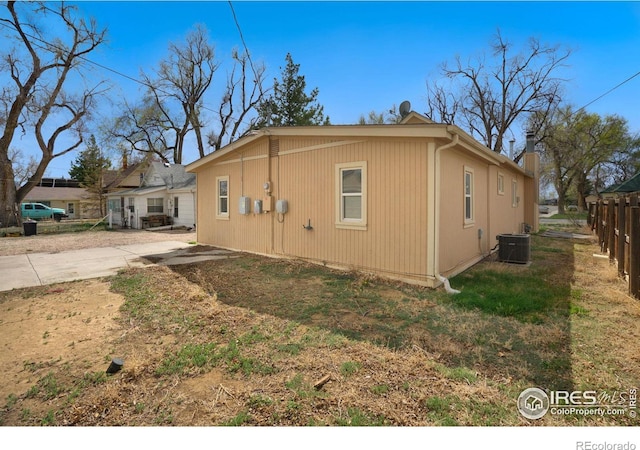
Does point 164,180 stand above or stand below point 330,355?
above

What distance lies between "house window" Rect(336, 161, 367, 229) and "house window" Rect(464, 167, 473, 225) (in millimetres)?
2243

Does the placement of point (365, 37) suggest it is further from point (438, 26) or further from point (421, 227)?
point (421, 227)

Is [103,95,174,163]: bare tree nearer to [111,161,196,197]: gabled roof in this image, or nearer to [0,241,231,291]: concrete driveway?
[111,161,196,197]: gabled roof

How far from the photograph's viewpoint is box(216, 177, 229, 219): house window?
916 centimetres

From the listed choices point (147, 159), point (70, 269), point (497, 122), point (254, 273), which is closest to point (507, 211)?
point (254, 273)

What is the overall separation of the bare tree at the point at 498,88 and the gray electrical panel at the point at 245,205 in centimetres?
2385

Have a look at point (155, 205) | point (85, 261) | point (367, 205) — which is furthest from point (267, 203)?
point (155, 205)

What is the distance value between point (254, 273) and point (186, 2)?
5.32 m

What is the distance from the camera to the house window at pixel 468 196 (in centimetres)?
643

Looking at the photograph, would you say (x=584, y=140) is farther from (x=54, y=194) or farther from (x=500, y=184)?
(x=54, y=194)

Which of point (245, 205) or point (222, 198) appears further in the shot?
point (222, 198)

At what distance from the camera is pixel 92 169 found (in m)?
31.1

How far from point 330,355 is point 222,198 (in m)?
7.42
